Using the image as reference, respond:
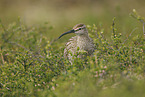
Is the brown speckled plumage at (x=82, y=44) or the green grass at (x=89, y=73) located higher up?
the brown speckled plumage at (x=82, y=44)

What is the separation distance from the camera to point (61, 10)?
1470 cm

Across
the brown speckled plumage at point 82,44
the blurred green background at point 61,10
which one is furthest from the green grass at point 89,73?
the blurred green background at point 61,10

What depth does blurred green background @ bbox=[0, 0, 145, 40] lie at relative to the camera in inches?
488

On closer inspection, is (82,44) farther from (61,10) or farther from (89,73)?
(61,10)

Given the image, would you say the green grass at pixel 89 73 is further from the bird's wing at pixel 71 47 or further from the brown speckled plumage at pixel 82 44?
the brown speckled plumage at pixel 82 44

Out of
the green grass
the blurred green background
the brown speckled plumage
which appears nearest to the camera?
the green grass

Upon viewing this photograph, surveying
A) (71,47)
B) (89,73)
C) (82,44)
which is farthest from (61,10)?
(89,73)

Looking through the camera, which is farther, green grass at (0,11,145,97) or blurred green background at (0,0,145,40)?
blurred green background at (0,0,145,40)

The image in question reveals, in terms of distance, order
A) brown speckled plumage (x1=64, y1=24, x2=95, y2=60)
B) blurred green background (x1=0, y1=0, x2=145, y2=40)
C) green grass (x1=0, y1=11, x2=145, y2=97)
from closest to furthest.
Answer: green grass (x1=0, y1=11, x2=145, y2=97) < brown speckled plumage (x1=64, y1=24, x2=95, y2=60) < blurred green background (x1=0, y1=0, x2=145, y2=40)

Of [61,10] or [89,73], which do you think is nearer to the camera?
[89,73]

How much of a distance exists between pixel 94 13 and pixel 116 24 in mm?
7820

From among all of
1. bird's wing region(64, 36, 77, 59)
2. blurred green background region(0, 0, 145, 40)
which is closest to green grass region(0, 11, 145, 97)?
bird's wing region(64, 36, 77, 59)

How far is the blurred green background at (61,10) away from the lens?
12383mm

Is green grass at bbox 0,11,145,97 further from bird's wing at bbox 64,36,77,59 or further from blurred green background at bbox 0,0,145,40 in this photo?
blurred green background at bbox 0,0,145,40
